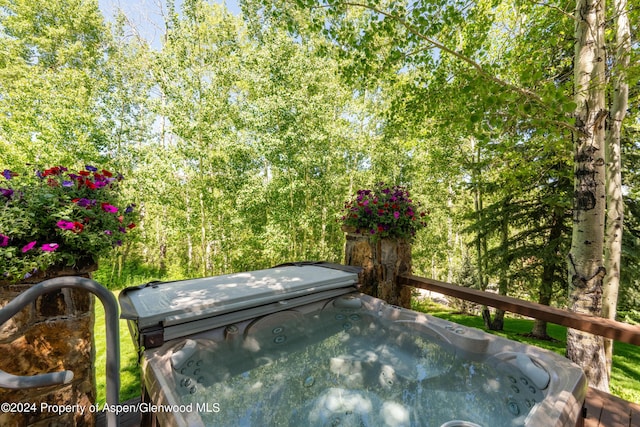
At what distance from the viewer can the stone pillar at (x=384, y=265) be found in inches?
110

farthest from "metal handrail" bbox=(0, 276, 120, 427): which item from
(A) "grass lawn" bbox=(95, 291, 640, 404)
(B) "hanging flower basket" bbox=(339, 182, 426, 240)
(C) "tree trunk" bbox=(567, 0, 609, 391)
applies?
(C) "tree trunk" bbox=(567, 0, 609, 391)

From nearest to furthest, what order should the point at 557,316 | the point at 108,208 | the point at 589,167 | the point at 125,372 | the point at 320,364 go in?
the point at 108,208, the point at 557,316, the point at 320,364, the point at 589,167, the point at 125,372

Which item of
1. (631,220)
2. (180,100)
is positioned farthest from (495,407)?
(180,100)

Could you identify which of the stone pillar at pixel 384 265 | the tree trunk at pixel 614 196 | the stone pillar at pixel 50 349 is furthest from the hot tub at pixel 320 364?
the tree trunk at pixel 614 196

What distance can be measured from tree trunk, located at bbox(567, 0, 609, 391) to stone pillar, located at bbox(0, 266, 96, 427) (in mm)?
3252

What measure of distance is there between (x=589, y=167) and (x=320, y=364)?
254cm

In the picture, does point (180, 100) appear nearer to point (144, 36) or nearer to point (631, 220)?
point (144, 36)

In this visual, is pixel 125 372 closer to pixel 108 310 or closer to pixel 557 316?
pixel 108 310

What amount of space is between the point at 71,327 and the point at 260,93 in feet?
20.9

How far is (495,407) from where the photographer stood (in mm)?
1512

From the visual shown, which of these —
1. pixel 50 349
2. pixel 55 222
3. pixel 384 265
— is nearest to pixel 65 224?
pixel 55 222

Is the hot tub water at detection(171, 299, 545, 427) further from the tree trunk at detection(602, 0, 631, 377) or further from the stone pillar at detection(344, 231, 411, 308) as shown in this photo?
the tree trunk at detection(602, 0, 631, 377)

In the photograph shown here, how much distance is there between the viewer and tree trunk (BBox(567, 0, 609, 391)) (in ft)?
6.69

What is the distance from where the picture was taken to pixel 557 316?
1.79 m
